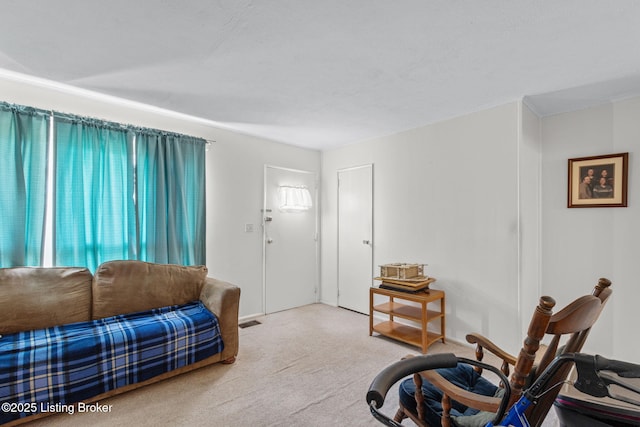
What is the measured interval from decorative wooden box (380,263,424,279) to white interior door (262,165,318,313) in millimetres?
1542

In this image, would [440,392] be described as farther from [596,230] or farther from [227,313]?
[596,230]

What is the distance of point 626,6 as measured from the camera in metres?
1.56

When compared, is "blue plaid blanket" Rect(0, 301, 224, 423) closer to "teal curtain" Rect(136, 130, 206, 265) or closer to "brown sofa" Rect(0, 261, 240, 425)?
"brown sofa" Rect(0, 261, 240, 425)

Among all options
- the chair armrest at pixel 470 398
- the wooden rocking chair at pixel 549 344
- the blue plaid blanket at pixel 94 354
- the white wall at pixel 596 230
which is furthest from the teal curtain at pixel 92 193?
the white wall at pixel 596 230

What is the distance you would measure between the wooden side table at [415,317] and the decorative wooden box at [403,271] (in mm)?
162

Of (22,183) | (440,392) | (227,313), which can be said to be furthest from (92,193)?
(440,392)

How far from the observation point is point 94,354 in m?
2.10

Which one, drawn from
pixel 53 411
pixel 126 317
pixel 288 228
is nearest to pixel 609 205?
pixel 288 228

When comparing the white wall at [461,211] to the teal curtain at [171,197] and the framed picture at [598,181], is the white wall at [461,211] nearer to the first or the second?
the framed picture at [598,181]

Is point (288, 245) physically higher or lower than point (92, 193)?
lower

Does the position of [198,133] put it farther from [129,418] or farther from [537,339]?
[537,339]

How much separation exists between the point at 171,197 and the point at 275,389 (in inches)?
84.6

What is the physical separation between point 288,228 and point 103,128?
2.42 meters

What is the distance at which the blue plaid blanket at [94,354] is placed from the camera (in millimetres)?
1883
